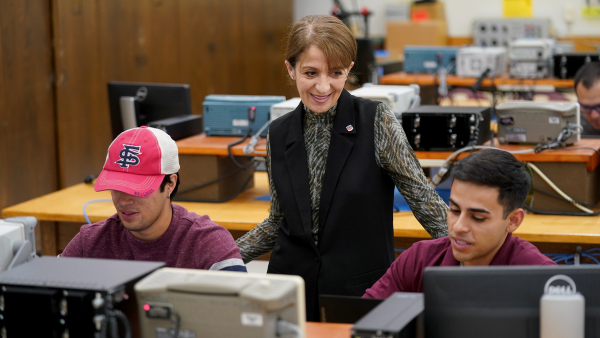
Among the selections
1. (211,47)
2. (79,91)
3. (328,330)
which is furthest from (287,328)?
(211,47)

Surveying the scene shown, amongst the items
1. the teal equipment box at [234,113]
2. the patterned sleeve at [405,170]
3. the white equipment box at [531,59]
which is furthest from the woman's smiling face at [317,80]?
the white equipment box at [531,59]

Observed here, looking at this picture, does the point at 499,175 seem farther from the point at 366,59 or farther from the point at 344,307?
the point at 366,59

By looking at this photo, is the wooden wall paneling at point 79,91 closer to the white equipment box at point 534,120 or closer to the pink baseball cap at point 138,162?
the white equipment box at point 534,120

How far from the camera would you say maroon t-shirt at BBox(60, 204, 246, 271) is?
1.71 meters

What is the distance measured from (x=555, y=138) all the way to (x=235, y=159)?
1388 mm

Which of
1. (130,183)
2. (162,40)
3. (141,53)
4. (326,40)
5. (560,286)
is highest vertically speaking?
(162,40)

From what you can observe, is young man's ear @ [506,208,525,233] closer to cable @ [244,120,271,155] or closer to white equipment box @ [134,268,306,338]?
white equipment box @ [134,268,306,338]

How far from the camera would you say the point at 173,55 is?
609cm

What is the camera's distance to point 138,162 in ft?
5.54

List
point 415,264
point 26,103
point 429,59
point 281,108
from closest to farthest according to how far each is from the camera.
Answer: point 415,264 → point 281,108 → point 26,103 → point 429,59

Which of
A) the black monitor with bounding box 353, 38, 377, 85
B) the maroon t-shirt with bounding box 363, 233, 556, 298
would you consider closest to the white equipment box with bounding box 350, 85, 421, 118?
the maroon t-shirt with bounding box 363, 233, 556, 298

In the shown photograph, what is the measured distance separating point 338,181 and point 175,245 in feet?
1.53

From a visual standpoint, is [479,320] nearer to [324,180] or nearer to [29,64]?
[324,180]

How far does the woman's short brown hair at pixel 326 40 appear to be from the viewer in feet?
5.98
